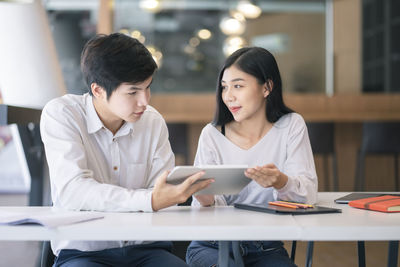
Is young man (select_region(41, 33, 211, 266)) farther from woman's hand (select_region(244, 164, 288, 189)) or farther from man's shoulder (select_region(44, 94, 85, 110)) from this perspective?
woman's hand (select_region(244, 164, 288, 189))

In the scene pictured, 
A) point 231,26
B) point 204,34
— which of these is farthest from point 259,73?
point 204,34

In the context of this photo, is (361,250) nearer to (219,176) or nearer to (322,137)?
(219,176)

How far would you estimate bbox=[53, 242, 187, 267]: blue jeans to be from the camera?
4.70 ft

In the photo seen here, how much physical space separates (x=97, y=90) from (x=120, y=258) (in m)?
0.51

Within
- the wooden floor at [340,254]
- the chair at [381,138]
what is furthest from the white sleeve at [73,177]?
the chair at [381,138]

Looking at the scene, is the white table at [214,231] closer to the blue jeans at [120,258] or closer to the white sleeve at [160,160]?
the blue jeans at [120,258]

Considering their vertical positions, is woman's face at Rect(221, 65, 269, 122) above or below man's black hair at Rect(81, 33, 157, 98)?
below

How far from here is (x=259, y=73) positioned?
1889 mm

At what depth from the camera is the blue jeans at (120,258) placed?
143 cm

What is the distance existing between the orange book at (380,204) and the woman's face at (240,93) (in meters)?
0.53

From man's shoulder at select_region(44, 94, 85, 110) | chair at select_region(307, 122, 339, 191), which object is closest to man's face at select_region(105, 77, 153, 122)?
man's shoulder at select_region(44, 94, 85, 110)

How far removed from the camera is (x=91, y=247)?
145 centimetres

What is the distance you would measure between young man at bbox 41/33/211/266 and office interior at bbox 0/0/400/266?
2.54 metres

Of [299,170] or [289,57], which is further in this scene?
[289,57]
